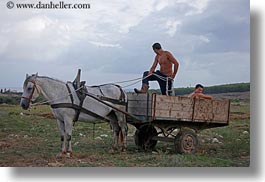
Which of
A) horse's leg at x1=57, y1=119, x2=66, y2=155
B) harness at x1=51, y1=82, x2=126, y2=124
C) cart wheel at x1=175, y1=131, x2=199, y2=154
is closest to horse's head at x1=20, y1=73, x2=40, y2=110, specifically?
harness at x1=51, y1=82, x2=126, y2=124

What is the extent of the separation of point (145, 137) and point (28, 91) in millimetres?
1540

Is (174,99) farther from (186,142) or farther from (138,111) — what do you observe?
(186,142)

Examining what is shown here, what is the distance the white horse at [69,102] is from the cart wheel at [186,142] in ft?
1.99

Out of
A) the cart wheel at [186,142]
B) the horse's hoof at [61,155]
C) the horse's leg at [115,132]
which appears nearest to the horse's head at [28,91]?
the horse's hoof at [61,155]

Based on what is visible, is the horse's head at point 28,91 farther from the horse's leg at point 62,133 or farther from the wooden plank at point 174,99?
the wooden plank at point 174,99

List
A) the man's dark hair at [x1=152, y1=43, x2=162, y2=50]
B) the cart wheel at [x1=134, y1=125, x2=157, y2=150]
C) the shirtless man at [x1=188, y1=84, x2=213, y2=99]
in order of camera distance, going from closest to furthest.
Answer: the man's dark hair at [x1=152, y1=43, x2=162, y2=50], the shirtless man at [x1=188, y1=84, x2=213, y2=99], the cart wheel at [x1=134, y1=125, x2=157, y2=150]

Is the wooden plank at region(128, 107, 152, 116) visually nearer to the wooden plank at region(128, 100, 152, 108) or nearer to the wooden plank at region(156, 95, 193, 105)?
the wooden plank at region(128, 100, 152, 108)

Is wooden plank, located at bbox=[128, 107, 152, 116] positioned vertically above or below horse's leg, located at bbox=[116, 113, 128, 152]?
above

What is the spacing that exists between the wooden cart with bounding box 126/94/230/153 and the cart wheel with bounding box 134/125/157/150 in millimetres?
16

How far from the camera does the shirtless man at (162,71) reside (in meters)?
6.45

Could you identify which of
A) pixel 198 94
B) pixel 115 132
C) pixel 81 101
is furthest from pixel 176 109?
pixel 81 101

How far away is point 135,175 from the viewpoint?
20.4 ft

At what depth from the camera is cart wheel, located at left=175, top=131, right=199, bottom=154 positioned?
661 centimetres

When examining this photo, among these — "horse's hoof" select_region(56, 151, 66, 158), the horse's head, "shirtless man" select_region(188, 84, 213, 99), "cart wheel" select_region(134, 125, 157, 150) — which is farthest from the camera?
"cart wheel" select_region(134, 125, 157, 150)
